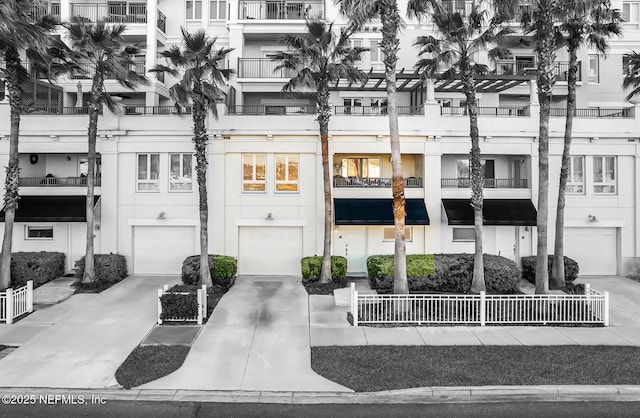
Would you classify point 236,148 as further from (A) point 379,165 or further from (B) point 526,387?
(B) point 526,387

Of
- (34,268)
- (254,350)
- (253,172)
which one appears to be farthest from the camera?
(253,172)

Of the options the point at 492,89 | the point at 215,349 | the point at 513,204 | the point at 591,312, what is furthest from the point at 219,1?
the point at 591,312

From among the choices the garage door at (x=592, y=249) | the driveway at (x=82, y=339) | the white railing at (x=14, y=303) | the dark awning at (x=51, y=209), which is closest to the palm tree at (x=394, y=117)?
the driveway at (x=82, y=339)

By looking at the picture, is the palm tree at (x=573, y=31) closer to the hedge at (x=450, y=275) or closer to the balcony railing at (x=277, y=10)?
the hedge at (x=450, y=275)

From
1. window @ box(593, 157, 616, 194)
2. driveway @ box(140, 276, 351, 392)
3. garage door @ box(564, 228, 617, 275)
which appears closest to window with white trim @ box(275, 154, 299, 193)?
driveway @ box(140, 276, 351, 392)

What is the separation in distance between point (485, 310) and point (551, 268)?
736cm

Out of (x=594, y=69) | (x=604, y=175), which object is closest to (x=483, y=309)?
(x=604, y=175)

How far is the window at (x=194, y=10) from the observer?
97.3 ft

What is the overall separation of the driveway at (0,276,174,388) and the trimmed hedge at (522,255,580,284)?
16.2 metres

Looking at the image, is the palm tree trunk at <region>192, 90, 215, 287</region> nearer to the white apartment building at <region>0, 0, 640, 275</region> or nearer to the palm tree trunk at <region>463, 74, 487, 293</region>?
the white apartment building at <region>0, 0, 640, 275</region>

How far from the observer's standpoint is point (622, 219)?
21.7 m

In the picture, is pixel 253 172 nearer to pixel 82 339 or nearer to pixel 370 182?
pixel 370 182

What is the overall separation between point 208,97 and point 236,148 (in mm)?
3998

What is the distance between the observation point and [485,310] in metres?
14.2
